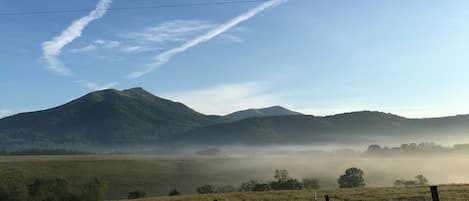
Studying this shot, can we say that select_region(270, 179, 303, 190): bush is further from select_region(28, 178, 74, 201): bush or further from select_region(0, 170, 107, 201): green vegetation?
select_region(28, 178, 74, 201): bush

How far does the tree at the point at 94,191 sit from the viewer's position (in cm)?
12396

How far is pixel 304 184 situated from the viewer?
166m

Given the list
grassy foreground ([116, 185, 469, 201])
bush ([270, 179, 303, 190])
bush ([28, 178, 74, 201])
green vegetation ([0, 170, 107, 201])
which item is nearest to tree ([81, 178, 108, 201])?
green vegetation ([0, 170, 107, 201])

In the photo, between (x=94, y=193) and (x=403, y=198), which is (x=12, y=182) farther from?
(x=403, y=198)

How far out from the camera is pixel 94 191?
127 meters

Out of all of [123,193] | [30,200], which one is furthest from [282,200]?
[123,193]

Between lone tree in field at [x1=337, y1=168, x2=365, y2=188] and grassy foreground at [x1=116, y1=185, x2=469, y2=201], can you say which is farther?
lone tree in field at [x1=337, y1=168, x2=365, y2=188]

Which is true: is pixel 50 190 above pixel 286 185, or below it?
above

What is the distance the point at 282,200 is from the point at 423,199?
54.9ft

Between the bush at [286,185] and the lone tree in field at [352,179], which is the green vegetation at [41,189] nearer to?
the bush at [286,185]

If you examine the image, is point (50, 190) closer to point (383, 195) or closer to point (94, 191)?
point (94, 191)

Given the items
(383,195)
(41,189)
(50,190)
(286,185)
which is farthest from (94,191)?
(383,195)

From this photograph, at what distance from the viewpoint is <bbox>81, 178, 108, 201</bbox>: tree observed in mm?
123963

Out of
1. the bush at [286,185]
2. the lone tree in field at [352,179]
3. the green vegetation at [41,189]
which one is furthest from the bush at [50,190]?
the lone tree in field at [352,179]
